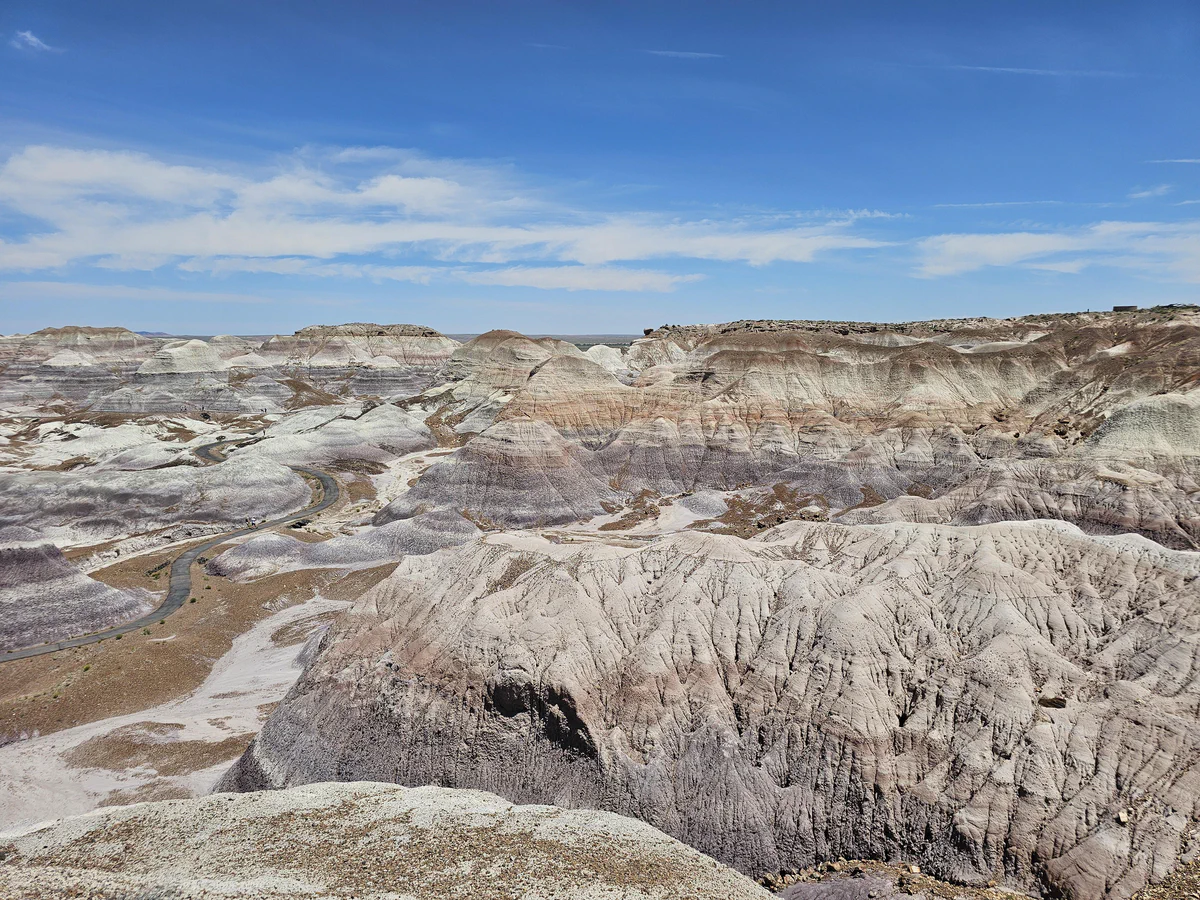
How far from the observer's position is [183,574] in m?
48.0

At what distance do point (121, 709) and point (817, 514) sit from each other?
4995 centimetres

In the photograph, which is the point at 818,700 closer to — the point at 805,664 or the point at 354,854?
the point at 805,664

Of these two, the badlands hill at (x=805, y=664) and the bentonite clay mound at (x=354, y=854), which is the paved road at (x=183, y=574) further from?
the bentonite clay mound at (x=354, y=854)

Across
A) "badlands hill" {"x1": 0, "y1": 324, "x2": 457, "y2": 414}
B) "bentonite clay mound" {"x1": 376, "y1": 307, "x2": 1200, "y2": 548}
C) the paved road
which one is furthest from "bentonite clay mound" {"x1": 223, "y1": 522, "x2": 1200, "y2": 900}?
"badlands hill" {"x1": 0, "y1": 324, "x2": 457, "y2": 414}

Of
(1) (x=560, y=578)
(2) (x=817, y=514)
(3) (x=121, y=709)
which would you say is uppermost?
(1) (x=560, y=578)

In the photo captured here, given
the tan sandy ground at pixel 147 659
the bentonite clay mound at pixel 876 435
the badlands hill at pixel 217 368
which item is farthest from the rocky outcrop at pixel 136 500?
the badlands hill at pixel 217 368

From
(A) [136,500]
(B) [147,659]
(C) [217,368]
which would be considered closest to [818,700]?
(B) [147,659]

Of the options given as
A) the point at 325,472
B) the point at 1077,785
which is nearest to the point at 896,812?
the point at 1077,785

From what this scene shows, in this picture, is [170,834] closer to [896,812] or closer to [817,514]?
[896,812]

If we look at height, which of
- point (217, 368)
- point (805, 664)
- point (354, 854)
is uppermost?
point (217, 368)

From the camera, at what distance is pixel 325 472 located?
79062 mm

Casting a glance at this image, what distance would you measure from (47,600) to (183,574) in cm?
989

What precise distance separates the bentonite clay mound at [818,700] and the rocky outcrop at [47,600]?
22788 mm

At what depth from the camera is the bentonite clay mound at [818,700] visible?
17.1m
